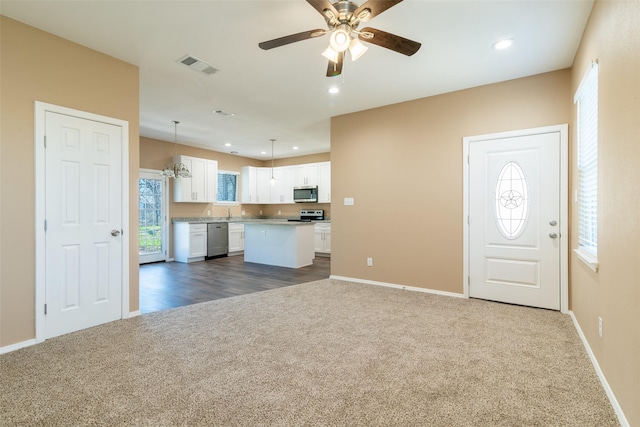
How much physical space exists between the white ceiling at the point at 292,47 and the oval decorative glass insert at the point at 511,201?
1138 mm

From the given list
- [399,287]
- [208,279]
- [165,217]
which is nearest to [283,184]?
[165,217]

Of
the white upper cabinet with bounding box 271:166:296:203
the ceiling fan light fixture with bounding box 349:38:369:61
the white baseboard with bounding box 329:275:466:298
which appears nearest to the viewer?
the ceiling fan light fixture with bounding box 349:38:369:61

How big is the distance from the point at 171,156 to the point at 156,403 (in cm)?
644

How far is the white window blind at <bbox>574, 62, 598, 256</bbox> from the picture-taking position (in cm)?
244

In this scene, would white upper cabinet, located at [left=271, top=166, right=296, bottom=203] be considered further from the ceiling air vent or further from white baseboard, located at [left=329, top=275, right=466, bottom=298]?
the ceiling air vent

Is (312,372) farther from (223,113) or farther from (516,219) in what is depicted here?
(223,113)

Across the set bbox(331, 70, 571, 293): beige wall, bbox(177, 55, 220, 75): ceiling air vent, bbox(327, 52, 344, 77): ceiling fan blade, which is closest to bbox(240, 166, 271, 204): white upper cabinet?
bbox(331, 70, 571, 293): beige wall

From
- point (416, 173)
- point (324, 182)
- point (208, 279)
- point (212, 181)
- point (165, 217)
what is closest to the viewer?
point (416, 173)

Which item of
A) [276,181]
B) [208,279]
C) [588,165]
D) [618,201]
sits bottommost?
[208,279]

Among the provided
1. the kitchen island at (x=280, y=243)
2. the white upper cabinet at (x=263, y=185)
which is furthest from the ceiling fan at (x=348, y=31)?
the white upper cabinet at (x=263, y=185)

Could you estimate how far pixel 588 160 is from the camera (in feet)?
8.80

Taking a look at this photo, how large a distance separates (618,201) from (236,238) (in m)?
7.50

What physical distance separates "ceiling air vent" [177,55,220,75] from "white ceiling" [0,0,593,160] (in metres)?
0.07

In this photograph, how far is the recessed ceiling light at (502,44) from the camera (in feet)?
9.30
